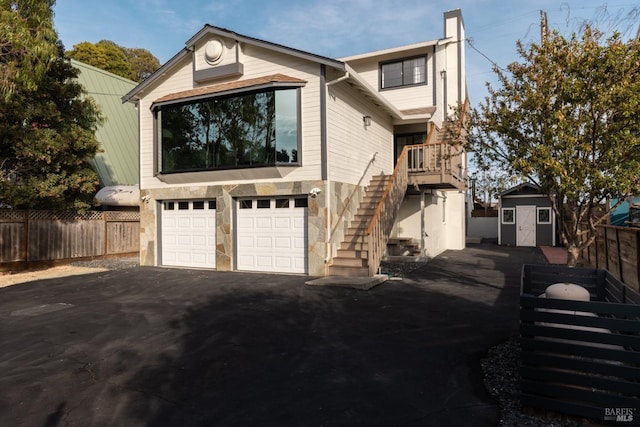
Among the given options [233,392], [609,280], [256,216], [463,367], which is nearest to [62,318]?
[233,392]

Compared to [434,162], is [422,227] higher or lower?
lower

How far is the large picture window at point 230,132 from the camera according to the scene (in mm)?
11023

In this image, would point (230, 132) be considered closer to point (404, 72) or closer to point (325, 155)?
point (325, 155)

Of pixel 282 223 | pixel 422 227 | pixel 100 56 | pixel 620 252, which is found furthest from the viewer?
pixel 100 56

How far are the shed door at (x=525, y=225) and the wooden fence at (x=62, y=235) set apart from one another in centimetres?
1949

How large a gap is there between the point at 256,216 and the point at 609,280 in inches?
358

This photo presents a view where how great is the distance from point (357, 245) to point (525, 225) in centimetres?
1457

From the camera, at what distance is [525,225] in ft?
70.5

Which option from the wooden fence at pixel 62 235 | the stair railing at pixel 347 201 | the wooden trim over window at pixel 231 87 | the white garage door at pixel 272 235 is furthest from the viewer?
the wooden fence at pixel 62 235

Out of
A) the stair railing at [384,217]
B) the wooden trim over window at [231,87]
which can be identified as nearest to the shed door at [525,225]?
the stair railing at [384,217]

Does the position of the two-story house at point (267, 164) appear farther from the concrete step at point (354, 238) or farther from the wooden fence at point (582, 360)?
the wooden fence at point (582, 360)

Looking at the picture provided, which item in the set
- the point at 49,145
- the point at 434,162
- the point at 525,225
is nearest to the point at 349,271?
the point at 434,162

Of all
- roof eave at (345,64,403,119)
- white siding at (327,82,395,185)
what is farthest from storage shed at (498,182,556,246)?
white siding at (327,82,395,185)
